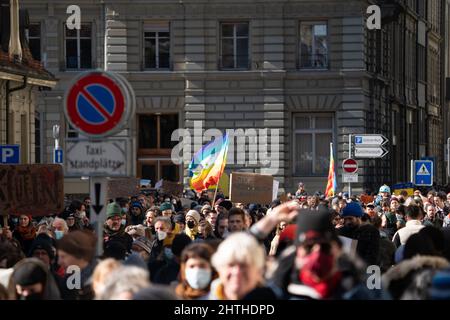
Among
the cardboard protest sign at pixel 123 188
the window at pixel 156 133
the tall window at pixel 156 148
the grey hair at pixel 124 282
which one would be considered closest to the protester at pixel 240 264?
the grey hair at pixel 124 282

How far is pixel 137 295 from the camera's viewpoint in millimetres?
8117

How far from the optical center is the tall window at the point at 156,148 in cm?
5697

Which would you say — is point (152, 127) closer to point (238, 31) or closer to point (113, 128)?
point (238, 31)

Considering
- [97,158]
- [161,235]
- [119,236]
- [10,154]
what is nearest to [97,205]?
[97,158]

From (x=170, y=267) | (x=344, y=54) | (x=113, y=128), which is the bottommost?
(x=170, y=267)

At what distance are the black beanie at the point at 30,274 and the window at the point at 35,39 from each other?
46212 millimetres

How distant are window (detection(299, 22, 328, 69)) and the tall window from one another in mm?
5028

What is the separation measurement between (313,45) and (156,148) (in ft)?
21.7

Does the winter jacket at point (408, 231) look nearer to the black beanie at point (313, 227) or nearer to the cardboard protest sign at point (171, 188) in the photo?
the black beanie at point (313, 227)

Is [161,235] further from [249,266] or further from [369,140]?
[369,140]

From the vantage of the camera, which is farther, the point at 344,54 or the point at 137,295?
the point at 344,54

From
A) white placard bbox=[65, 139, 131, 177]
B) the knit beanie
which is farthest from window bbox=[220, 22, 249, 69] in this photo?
white placard bbox=[65, 139, 131, 177]
